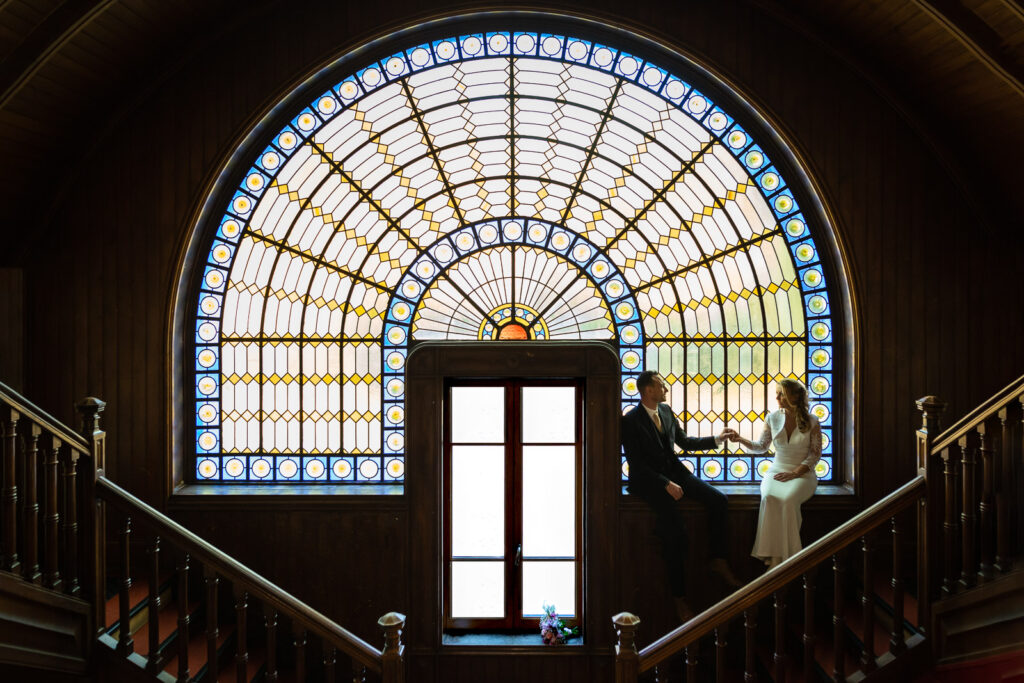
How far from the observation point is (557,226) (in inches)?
221

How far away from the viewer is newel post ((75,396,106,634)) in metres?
4.09

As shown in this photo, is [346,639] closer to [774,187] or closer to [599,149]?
[599,149]

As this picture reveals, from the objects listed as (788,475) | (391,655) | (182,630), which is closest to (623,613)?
(391,655)

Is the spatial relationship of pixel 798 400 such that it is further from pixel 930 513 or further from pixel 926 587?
pixel 926 587

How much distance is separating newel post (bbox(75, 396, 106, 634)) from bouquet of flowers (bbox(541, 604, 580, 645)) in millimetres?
2605

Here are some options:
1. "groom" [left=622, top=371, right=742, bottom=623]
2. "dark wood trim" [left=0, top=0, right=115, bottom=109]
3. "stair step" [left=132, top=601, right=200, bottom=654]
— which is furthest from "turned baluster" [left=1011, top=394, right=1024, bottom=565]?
"dark wood trim" [left=0, top=0, right=115, bottom=109]

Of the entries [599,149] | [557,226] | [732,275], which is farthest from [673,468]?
[599,149]

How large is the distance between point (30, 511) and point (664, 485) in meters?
3.47

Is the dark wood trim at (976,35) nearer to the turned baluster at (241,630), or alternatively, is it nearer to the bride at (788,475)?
the bride at (788,475)

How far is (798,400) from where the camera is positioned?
15.8ft

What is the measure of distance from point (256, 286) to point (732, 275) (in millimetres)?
3295

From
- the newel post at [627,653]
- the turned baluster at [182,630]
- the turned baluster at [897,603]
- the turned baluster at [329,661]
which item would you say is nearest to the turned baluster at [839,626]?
the turned baluster at [897,603]

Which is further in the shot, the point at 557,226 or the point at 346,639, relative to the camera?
the point at 557,226

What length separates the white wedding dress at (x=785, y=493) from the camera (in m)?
4.84
